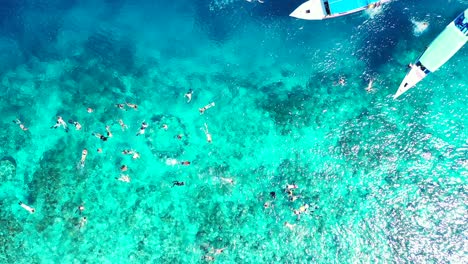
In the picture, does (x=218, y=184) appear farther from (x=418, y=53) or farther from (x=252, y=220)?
(x=418, y=53)

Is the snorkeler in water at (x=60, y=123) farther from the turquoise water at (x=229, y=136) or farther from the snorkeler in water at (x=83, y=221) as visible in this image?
the snorkeler in water at (x=83, y=221)

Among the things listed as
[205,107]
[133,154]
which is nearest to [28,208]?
[133,154]

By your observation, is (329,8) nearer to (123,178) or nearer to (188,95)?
(188,95)

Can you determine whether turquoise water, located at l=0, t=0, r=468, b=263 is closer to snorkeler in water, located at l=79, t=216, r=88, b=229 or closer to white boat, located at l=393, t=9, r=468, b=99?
snorkeler in water, located at l=79, t=216, r=88, b=229

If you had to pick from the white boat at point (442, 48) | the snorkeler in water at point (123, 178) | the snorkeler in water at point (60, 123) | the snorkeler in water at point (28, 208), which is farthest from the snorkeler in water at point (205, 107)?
the white boat at point (442, 48)

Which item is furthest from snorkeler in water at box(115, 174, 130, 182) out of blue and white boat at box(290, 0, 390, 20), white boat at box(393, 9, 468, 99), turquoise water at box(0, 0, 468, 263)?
white boat at box(393, 9, 468, 99)

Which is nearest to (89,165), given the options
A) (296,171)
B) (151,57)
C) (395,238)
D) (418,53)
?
(151,57)
